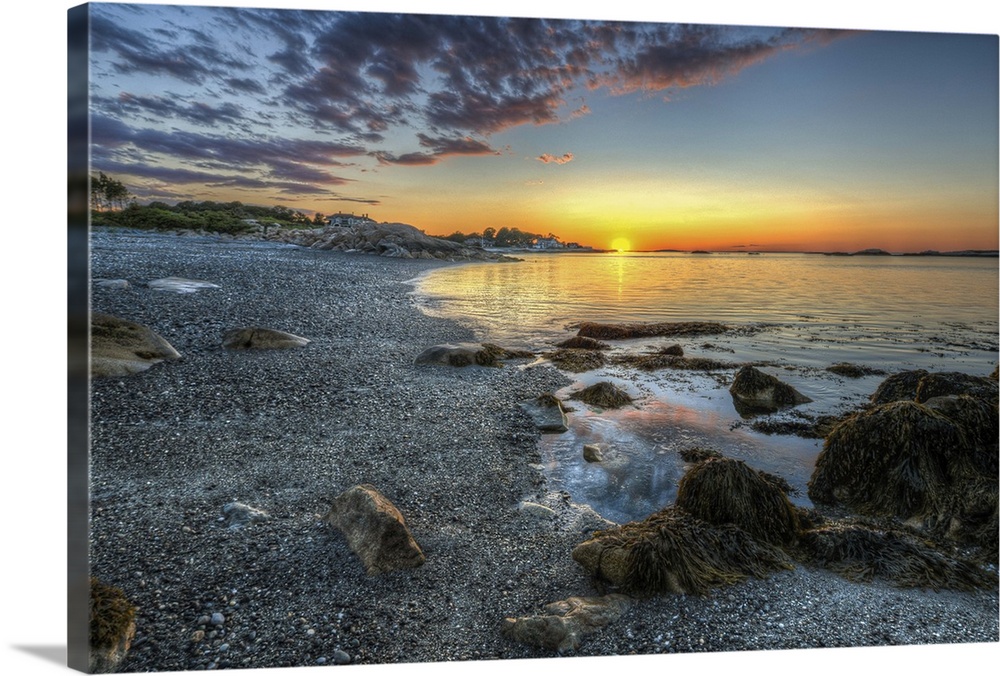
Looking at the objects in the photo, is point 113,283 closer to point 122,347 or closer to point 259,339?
point 122,347

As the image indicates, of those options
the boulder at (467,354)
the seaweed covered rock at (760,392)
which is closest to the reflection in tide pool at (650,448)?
the seaweed covered rock at (760,392)

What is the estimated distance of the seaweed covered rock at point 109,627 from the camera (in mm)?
2305

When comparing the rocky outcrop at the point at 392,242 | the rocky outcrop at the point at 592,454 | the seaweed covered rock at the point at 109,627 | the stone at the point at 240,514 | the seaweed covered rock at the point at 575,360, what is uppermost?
the rocky outcrop at the point at 392,242

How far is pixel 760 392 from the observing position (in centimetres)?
471

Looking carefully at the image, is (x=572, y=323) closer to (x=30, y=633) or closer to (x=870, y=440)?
(x=870, y=440)

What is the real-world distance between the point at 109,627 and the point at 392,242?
3.27m

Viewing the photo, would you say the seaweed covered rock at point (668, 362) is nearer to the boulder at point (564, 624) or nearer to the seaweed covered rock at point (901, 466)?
the seaweed covered rock at point (901, 466)

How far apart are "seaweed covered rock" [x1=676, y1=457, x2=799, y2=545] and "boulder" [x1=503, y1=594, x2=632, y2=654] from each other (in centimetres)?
93

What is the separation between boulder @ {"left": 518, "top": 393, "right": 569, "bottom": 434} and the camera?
14.3 ft

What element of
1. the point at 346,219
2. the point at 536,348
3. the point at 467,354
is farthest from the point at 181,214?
the point at 536,348

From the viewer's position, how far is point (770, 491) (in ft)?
10.1

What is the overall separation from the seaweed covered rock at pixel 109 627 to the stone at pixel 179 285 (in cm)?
355

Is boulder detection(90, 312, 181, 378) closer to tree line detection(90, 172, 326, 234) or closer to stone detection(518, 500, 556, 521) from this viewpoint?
tree line detection(90, 172, 326, 234)

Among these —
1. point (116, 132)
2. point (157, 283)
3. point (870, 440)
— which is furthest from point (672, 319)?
point (157, 283)
